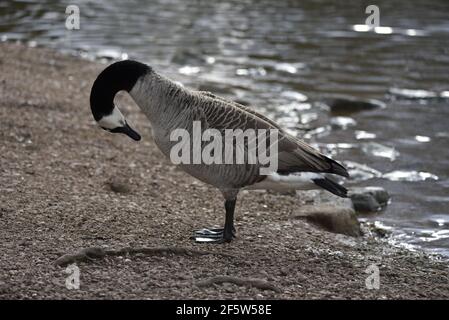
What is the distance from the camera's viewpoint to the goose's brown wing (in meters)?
6.68

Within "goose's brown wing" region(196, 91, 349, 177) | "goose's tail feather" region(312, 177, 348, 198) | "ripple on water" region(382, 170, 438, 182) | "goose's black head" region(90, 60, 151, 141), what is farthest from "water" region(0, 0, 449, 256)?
"goose's black head" region(90, 60, 151, 141)

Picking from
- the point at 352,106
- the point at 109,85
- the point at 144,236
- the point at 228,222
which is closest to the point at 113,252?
the point at 144,236

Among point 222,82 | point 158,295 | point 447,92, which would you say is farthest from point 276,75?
point 158,295

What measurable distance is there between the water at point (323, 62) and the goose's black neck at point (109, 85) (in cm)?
388

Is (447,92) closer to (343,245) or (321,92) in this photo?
(321,92)

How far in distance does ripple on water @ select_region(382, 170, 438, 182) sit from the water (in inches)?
0.7

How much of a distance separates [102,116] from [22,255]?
1.34 meters

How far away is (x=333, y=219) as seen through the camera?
27.9 ft

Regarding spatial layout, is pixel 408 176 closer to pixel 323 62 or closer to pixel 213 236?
pixel 213 236

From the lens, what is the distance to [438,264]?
7551 mm

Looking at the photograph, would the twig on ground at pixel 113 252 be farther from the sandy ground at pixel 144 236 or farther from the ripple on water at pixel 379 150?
the ripple on water at pixel 379 150

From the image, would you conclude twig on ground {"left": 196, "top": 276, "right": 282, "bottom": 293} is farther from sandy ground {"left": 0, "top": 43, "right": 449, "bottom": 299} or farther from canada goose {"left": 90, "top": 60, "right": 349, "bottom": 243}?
canada goose {"left": 90, "top": 60, "right": 349, "bottom": 243}

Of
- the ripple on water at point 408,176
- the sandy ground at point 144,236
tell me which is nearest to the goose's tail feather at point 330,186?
the sandy ground at point 144,236
